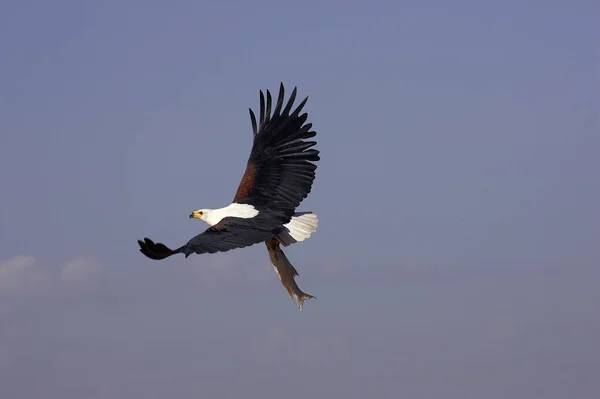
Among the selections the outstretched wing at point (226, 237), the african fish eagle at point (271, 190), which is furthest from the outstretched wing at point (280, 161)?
the outstretched wing at point (226, 237)

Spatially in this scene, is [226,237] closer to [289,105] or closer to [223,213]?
[223,213]

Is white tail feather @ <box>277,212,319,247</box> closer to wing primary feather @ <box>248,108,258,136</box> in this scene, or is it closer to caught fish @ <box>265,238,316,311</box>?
caught fish @ <box>265,238,316,311</box>

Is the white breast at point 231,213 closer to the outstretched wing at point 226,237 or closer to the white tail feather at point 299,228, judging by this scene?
the outstretched wing at point 226,237

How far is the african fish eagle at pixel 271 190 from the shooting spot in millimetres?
16266

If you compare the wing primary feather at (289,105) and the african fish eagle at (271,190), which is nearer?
the african fish eagle at (271,190)

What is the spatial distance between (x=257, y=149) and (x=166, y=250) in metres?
5.42

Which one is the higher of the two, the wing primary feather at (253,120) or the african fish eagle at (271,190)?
the wing primary feather at (253,120)

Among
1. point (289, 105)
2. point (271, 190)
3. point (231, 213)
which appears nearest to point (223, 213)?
point (231, 213)

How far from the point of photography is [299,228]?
1823cm

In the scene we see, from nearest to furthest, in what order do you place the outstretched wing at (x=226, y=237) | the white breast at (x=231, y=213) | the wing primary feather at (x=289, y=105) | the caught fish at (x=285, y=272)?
the outstretched wing at (x=226, y=237)
the white breast at (x=231, y=213)
the caught fish at (x=285, y=272)
the wing primary feather at (x=289, y=105)

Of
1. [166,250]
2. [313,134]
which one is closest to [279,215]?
[313,134]

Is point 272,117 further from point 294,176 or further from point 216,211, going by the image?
point 216,211

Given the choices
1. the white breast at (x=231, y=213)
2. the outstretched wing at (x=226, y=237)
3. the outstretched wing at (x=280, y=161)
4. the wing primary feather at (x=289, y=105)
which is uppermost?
the wing primary feather at (x=289, y=105)

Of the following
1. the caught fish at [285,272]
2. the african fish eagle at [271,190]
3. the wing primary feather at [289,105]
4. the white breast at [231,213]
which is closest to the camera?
the african fish eagle at [271,190]
